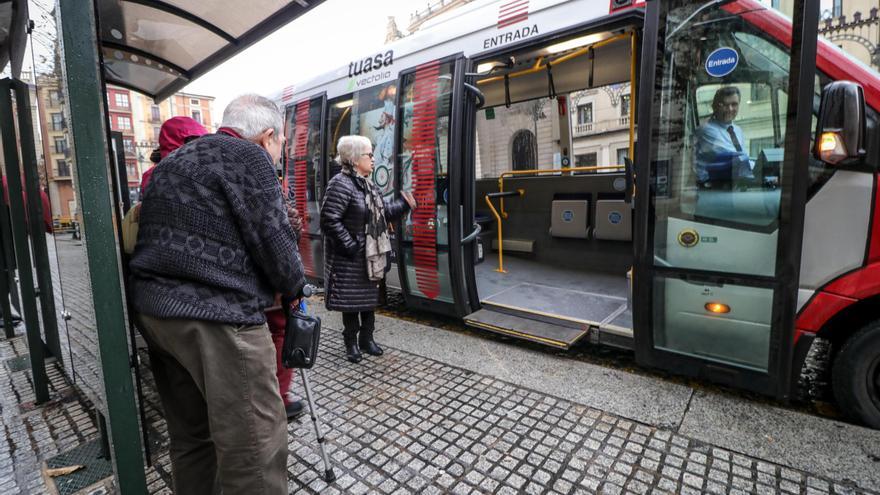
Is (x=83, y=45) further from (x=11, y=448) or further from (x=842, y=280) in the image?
(x=842, y=280)

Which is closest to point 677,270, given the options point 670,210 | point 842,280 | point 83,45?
point 670,210

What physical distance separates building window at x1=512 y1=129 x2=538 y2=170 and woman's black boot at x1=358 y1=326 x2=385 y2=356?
21.6 feet

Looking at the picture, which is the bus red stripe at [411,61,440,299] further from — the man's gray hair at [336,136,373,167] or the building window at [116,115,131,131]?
the building window at [116,115,131,131]

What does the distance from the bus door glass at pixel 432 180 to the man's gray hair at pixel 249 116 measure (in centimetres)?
267

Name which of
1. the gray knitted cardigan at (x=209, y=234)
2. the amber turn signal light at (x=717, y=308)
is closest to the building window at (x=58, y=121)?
the gray knitted cardigan at (x=209, y=234)

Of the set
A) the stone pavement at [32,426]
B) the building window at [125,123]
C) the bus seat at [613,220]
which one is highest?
the building window at [125,123]

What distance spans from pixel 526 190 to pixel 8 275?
276 inches

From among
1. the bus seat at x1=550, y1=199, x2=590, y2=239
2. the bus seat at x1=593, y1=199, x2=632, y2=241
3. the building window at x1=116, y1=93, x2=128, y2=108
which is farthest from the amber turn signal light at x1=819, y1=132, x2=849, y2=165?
the building window at x1=116, y1=93, x2=128, y2=108

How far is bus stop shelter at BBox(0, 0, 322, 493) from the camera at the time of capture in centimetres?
162

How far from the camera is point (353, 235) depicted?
12.8 feet

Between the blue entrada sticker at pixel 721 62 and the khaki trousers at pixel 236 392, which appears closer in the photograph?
the khaki trousers at pixel 236 392

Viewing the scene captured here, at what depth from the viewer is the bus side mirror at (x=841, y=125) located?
2.47m

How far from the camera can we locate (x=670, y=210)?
324 cm

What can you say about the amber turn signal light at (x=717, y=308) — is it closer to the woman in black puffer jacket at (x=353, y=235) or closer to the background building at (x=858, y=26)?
the woman in black puffer jacket at (x=353, y=235)
